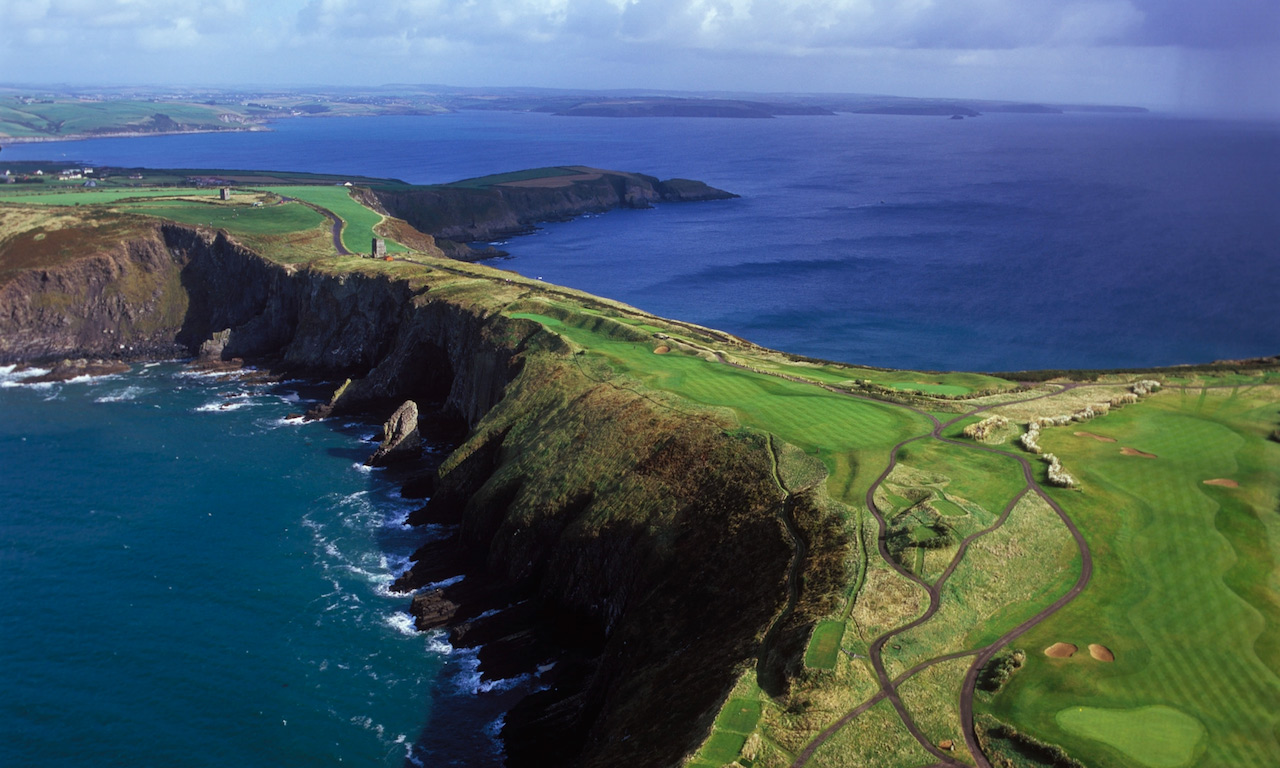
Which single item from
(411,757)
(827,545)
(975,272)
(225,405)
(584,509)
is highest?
(975,272)

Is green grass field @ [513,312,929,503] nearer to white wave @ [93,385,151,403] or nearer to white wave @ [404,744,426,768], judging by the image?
white wave @ [404,744,426,768]

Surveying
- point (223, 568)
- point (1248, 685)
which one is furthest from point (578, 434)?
point (1248, 685)

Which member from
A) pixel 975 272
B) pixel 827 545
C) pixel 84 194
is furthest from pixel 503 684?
pixel 84 194

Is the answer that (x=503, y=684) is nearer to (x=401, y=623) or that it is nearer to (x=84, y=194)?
(x=401, y=623)

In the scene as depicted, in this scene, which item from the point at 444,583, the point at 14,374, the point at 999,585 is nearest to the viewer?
the point at 999,585

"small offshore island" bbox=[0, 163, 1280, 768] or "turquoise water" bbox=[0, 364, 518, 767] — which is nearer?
"small offshore island" bbox=[0, 163, 1280, 768]

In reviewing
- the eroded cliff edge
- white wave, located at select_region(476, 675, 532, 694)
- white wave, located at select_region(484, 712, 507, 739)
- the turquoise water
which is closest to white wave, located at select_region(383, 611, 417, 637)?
the turquoise water
